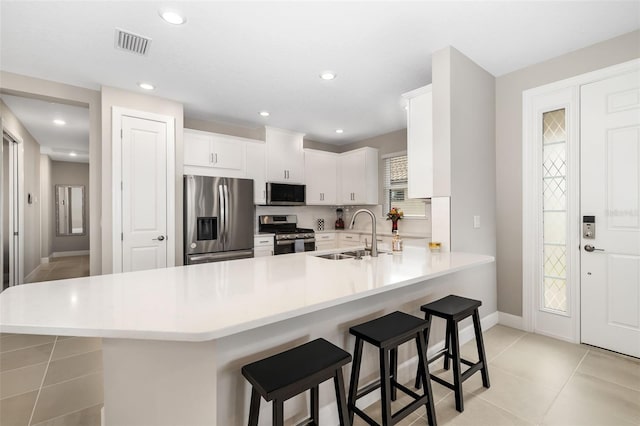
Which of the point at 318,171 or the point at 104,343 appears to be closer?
the point at 104,343

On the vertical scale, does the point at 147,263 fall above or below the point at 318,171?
below

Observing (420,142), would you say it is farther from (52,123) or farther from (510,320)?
(52,123)

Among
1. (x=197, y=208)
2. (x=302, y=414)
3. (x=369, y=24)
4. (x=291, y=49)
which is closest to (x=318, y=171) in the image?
(x=197, y=208)

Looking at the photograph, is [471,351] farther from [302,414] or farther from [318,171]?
[318,171]

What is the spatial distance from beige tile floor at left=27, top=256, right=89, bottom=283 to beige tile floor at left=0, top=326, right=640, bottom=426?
3.52 meters

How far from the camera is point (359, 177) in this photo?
211 inches

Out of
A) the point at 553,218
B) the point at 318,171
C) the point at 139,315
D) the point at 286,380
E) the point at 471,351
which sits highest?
the point at 318,171

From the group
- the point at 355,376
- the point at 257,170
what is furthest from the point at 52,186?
the point at 355,376

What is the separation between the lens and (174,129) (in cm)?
367

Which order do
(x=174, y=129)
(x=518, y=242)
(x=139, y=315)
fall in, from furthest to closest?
(x=174, y=129), (x=518, y=242), (x=139, y=315)

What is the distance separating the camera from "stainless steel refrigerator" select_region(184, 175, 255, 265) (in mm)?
3684

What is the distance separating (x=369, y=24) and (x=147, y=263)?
338 centimetres

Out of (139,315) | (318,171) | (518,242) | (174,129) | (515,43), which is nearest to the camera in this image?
(139,315)

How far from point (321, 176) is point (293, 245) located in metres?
1.46
